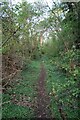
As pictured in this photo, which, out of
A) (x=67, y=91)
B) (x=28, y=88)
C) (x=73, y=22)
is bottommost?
(x=28, y=88)

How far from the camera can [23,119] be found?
5.11m

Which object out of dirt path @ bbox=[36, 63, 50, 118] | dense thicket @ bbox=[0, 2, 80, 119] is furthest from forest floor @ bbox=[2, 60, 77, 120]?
dense thicket @ bbox=[0, 2, 80, 119]

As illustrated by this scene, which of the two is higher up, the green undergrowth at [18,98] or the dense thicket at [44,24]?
the dense thicket at [44,24]

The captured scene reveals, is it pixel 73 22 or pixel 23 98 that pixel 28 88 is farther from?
pixel 73 22

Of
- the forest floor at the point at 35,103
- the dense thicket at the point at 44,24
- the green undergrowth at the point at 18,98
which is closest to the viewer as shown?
the dense thicket at the point at 44,24

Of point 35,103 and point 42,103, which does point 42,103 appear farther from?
point 35,103

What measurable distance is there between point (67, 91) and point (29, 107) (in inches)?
101

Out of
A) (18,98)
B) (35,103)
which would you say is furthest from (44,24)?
(35,103)

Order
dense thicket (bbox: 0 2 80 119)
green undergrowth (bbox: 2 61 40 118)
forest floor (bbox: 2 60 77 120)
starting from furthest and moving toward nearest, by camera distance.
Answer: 1. green undergrowth (bbox: 2 61 40 118)
2. forest floor (bbox: 2 60 77 120)
3. dense thicket (bbox: 0 2 80 119)

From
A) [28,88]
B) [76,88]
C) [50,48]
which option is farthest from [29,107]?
[50,48]

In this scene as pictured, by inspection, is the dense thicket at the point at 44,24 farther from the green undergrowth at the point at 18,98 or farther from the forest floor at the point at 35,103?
the green undergrowth at the point at 18,98

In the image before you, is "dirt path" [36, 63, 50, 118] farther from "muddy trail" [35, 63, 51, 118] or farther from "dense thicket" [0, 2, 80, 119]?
"dense thicket" [0, 2, 80, 119]

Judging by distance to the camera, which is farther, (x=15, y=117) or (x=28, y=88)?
Result: (x=28, y=88)

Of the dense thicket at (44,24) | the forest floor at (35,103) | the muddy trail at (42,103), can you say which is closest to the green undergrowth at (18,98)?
the forest floor at (35,103)
